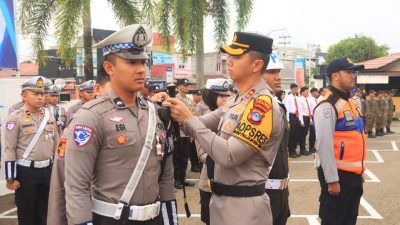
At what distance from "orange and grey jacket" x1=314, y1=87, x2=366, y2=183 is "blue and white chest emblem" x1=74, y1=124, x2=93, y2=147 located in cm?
247

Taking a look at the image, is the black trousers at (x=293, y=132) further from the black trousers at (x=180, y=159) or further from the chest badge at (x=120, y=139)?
the chest badge at (x=120, y=139)

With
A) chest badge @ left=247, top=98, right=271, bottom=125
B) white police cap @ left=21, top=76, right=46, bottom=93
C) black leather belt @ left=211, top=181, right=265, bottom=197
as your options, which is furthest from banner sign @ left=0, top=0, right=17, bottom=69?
chest badge @ left=247, top=98, right=271, bottom=125

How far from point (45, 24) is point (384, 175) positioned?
9.09 meters

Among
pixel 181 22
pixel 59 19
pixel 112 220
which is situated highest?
pixel 181 22

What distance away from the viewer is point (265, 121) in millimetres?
2406

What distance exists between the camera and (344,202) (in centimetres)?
390

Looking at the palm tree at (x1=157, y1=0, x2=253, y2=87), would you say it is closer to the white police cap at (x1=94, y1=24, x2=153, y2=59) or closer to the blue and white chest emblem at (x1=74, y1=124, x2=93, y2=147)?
the white police cap at (x1=94, y1=24, x2=153, y2=59)

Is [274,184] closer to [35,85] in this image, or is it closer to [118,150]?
[118,150]

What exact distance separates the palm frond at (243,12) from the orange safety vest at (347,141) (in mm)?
9628

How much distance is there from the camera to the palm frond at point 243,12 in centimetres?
1310

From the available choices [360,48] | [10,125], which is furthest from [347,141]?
[360,48]

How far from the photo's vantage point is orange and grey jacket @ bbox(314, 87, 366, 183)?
12.7 feet

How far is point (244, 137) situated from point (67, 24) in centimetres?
866

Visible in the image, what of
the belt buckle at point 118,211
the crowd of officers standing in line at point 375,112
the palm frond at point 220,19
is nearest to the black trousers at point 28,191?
the belt buckle at point 118,211
